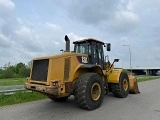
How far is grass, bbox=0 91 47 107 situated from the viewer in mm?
10502

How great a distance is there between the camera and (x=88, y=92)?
28.9 feet

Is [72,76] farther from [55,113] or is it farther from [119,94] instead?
[119,94]

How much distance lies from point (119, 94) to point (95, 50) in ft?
9.07

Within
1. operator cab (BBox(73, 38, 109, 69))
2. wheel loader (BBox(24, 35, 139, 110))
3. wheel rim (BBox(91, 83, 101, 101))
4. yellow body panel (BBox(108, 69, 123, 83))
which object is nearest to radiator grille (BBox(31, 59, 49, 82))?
wheel loader (BBox(24, 35, 139, 110))

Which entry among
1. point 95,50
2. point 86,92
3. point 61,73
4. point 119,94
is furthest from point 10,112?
point 119,94

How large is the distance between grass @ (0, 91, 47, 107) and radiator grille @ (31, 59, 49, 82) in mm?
2114

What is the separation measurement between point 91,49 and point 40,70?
2872mm

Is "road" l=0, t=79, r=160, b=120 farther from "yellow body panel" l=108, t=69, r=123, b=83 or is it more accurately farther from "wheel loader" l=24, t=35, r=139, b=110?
"yellow body panel" l=108, t=69, r=123, b=83

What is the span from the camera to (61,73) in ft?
28.5

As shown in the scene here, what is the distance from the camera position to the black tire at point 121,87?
1177 centimetres

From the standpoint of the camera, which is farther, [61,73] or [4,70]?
[4,70]

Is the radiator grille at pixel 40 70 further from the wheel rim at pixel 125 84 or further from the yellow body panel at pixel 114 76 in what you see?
the wheel rim at pixel 125 84

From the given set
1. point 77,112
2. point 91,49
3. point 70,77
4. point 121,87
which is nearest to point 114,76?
point 121,87

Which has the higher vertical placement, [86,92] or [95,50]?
[95,50]
